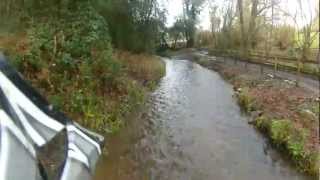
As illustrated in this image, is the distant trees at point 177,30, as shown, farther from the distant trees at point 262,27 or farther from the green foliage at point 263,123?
the green foliage at point 263,123

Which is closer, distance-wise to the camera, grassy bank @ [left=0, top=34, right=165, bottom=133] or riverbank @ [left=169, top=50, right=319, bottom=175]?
riverbank @ [left=169, top=50, right=319, bottom=175]

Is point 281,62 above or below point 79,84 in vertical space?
below

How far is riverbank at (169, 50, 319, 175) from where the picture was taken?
8828 mm

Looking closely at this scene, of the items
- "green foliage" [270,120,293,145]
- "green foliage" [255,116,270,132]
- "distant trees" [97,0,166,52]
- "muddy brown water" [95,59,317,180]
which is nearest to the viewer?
"muddy brown water" [95,59,317,180]

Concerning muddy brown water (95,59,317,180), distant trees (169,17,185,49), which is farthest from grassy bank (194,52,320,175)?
distant trees (169,17,185,49)

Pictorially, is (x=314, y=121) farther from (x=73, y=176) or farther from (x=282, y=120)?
(x=73, y=176)

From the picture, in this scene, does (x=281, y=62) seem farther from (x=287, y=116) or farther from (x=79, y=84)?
(x=79, y=84)

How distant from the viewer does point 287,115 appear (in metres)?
11.1

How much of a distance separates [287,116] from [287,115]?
131mm

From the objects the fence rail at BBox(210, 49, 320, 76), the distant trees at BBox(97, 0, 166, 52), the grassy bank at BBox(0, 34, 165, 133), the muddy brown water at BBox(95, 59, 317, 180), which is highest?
the distant trees at BBox(97, 0, 166, 52)

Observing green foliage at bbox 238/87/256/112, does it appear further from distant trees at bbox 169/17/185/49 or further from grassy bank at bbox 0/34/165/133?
distant trees at bbox 169/17/185/49

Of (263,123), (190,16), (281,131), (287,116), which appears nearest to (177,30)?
(190,16)

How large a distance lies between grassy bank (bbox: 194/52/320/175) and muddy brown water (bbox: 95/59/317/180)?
10.5 inches

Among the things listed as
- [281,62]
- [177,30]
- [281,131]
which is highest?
[177,30]
